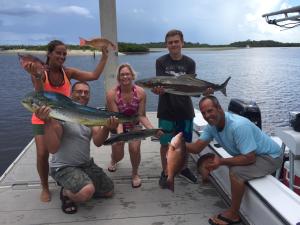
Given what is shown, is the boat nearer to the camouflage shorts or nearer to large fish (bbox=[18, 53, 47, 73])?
the camouflage shorts

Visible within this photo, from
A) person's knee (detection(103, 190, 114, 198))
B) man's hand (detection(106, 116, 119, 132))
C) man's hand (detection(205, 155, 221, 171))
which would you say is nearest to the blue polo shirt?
man's hand (detection(205, 155, 221, 171))

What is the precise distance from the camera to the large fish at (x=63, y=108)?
3297mm

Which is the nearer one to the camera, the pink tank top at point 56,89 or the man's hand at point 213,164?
the man's hand at point 213,164

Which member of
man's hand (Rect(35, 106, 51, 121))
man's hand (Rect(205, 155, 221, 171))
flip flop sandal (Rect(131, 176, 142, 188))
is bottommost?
flip flop sandal (Rect(131, 176, 142, 188))

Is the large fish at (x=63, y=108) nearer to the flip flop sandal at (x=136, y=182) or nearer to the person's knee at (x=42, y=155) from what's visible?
the person's knee at (x=42, y=155)

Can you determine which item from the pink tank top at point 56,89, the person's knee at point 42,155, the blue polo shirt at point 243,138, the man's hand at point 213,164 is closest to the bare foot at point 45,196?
the person's knee at point 42,155

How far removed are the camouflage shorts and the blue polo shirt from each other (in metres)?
1.30

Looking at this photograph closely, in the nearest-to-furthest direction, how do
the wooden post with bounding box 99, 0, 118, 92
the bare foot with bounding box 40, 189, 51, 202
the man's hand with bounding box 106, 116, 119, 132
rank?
the man's hand with bounding box 106, 116, 119, 132 < the bare foot with bounding box 40, 189, 51, 202 < the wooden post with bounding box 99, 0, 118, 92

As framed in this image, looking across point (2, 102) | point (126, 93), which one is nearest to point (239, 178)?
point (126, 93)

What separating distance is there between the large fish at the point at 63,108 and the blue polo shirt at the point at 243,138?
110 centimetres

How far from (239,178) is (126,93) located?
163 cm

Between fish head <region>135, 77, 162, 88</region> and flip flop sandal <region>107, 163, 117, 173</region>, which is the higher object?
fish head <region>135, 77, 162, 88</region>

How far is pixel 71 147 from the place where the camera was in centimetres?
404

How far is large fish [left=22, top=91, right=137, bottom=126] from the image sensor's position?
330 cm
